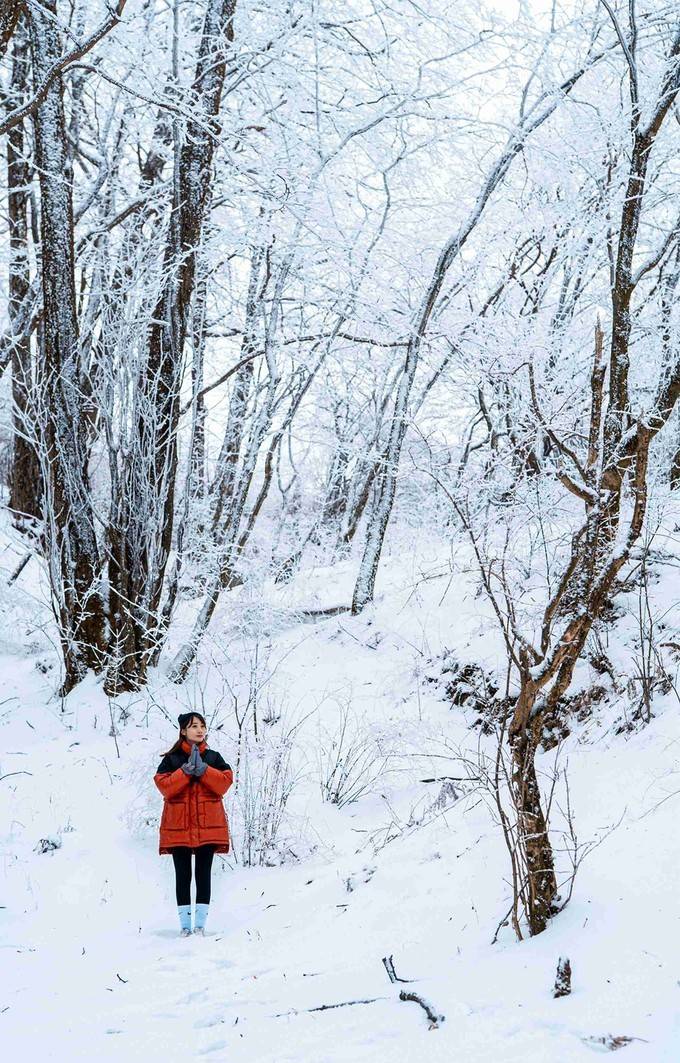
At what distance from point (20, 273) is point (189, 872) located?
787 centimetres

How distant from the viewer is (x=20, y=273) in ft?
32.4

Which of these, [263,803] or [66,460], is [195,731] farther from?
[66,460]

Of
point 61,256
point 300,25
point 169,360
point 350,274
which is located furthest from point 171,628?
point 300,25

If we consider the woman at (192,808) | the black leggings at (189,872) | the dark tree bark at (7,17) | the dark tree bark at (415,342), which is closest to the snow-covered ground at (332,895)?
the black leggings at (189,872)

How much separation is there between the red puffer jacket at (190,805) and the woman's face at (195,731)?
6 cm

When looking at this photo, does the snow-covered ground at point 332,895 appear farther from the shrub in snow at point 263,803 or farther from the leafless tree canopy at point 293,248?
the leafless tree canopy at point 293,248

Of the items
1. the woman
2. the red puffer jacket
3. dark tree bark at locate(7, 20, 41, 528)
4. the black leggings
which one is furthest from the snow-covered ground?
dark tree bark at locate(7, 20, 41, 528)

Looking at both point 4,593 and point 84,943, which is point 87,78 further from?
point 84,943

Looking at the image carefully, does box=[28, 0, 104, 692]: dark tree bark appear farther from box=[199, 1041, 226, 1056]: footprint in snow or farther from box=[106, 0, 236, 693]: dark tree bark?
box=[199, 1041, 226, 1056]: footprint in snow

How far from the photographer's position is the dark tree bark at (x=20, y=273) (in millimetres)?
8766

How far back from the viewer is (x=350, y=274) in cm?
992

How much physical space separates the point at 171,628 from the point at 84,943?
388 centimetres

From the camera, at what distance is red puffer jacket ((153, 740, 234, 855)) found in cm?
470

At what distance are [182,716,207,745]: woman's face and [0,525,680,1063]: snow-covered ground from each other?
853mm
